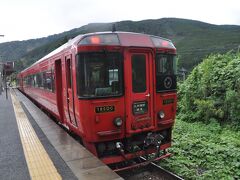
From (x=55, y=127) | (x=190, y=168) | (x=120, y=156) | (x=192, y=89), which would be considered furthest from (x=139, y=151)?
(x=192, y=89)

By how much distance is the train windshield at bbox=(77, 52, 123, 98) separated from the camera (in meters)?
5.95

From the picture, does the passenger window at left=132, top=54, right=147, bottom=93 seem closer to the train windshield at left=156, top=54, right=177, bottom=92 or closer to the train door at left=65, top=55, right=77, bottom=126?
the train windshield at left=156, top=54, right=177, bottom=92

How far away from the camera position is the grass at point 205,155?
254 inches

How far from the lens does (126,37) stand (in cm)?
634

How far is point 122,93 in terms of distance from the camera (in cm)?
617

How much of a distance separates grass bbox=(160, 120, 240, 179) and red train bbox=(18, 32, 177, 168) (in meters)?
0.68

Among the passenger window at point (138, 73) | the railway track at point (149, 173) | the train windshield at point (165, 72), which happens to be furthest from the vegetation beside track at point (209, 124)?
the passenger window at point (138, 73)

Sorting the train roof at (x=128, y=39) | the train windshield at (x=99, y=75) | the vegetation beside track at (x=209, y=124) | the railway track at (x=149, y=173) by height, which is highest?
the train roof at (x=128, y=39)

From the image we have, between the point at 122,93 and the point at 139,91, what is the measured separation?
0.43m

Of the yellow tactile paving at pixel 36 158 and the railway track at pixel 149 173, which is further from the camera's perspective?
the railway track at pixel 149 173

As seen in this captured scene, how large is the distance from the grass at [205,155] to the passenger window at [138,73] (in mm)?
1852

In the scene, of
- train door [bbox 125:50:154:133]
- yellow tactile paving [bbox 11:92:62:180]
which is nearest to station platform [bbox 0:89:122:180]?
yellow tactile paving [bbox 11:92:62:180]

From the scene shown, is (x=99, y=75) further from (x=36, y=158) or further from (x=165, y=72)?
(x=36, y=158)

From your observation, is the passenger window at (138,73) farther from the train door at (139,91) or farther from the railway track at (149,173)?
the railway track at (149,173)
